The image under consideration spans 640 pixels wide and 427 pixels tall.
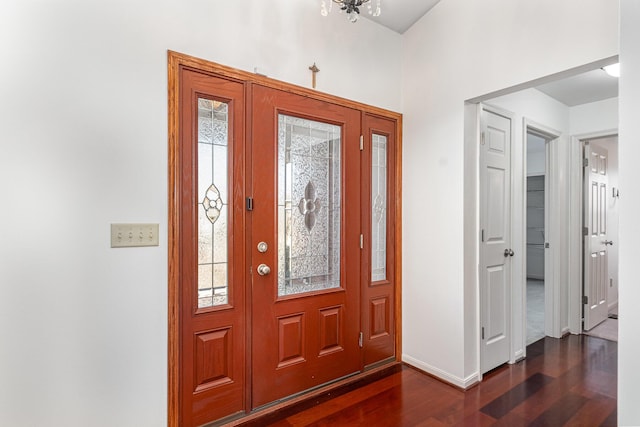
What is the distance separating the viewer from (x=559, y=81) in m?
3.05

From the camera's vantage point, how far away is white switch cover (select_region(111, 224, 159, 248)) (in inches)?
67.0

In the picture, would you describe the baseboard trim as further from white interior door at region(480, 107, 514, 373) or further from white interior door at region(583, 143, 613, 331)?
white interior door at region(583, 143, 613, 331)

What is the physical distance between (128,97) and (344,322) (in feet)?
6.66

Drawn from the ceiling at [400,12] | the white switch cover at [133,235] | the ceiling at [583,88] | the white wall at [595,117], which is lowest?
the white switch cover at [133,235]

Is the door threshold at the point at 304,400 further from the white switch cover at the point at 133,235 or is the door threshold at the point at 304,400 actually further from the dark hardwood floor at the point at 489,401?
the white switch cover at the point at 133,235

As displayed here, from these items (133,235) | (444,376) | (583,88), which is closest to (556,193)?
(583,88)

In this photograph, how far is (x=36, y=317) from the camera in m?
1.53

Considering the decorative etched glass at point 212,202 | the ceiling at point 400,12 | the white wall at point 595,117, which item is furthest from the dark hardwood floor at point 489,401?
the ceiling at point 400,12

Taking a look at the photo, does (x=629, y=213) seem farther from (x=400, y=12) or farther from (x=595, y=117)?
(x=595, y=117)

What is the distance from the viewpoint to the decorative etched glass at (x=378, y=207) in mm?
2766

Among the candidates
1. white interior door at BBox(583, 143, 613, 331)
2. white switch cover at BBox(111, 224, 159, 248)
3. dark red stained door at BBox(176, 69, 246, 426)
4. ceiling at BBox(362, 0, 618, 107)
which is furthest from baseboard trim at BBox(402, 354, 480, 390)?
ceiling at BBox(362, 0, 618, 107)

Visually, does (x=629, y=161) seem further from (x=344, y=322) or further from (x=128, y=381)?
(x=128, y=381)

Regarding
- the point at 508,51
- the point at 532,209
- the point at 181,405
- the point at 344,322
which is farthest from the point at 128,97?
the point at 532,209

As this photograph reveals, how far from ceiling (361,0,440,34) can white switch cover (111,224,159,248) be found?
220cm
